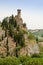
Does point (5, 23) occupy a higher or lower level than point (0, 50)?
higher

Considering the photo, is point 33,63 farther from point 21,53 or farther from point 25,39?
point 25,39

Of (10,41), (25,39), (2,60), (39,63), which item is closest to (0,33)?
(10,41)

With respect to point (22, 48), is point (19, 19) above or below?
above

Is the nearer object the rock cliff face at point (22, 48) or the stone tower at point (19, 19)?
the rock cliff face at point (22, 48)

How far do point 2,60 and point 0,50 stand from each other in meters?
11.6

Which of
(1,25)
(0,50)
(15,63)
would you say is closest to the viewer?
(15,63)

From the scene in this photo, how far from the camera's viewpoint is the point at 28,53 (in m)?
90.9

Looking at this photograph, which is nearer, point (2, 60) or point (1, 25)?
point (2, 60)

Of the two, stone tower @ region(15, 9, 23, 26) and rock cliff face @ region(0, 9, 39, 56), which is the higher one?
stone tower @ region(15, 9, 23, 26)

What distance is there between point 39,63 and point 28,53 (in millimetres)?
22400

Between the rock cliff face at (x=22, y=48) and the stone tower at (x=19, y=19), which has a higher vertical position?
the stone tower at (x=19, y=19)

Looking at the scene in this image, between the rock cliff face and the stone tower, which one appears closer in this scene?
the rock cliff face

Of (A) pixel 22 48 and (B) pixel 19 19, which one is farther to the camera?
(B) pixel 19 19

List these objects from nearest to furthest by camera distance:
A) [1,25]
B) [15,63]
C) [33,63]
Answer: [33,63] → [15,63] → [1,25]
